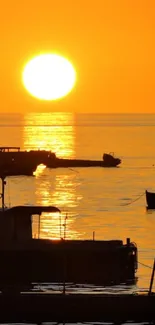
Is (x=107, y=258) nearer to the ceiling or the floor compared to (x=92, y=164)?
nearer to the floor

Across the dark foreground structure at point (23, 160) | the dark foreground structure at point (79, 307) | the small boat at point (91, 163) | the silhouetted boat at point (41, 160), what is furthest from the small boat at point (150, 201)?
the small boat at point (91, 163)

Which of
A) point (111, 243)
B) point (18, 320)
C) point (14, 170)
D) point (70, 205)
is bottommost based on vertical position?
point (18, 320)

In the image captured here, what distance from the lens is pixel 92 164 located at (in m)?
179

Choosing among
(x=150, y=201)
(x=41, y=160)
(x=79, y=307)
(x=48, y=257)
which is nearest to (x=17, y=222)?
(x=48, y=257)

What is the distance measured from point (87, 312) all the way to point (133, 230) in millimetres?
43241

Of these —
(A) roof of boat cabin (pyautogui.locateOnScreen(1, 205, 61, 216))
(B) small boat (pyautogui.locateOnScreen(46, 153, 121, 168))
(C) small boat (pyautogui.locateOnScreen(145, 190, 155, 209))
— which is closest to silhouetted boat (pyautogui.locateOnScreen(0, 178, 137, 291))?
(A) roof of boat cabin (pyautogui.locateOnScreen(1, 205, 61, 216))

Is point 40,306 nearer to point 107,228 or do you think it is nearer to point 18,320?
point 18,320

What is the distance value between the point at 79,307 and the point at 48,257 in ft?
23.0

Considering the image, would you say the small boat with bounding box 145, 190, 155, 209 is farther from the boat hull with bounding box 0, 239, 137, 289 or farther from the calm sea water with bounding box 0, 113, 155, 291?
the boat hull with bounding box 0, 239, 137, 289

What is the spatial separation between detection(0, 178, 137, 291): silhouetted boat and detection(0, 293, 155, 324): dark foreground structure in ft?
17.9

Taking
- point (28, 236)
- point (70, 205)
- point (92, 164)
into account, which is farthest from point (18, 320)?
point (92, 164)

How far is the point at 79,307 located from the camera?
44.5 m

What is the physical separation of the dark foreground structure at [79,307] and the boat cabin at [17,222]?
632 cm

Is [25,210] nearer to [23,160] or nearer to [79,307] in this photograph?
[79,307]
